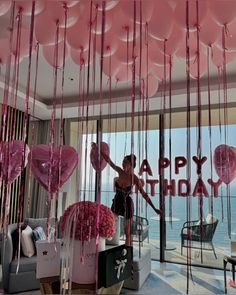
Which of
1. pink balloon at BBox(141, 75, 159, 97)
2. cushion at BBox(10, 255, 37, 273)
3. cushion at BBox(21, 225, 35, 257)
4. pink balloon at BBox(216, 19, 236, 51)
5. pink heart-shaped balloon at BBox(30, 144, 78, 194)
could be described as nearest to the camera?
pink heart-shaped balloon at BBox(30, 144, 78, 194)

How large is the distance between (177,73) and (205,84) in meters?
0.46

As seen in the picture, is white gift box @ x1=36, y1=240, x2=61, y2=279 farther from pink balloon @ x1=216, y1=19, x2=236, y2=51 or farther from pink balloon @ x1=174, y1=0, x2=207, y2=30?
pink balloon @ x1=216, y1=19, x2=236, y2=51

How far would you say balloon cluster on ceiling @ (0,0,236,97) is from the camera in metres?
1.17

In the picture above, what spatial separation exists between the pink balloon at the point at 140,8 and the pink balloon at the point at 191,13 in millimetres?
129

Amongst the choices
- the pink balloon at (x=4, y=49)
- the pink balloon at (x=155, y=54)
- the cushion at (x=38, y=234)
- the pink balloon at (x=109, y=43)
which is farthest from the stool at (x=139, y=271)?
the pink balloon at (x=4, y=49)

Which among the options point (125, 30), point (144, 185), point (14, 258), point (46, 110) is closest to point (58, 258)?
point (144, 185)

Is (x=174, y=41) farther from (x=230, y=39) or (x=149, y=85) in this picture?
(x=149, y=85)

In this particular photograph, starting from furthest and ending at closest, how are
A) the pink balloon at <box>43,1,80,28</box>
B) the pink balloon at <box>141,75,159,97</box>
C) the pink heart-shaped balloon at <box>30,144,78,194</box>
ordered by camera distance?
1. the pink balloon at <box>141,75,159,97</box>
2. the pink balloon at <box>43,1,80,28</box>
3. the pink heart-shaped balloon at <box>30,144,78,194</box>

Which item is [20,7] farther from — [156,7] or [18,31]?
[156,7]

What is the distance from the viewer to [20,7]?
1.19 m

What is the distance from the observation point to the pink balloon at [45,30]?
1258mm

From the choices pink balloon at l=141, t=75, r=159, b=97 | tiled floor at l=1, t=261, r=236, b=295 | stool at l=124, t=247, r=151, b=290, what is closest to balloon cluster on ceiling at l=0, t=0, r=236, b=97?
pink balloon at l=141, t=75, r=159, b=97

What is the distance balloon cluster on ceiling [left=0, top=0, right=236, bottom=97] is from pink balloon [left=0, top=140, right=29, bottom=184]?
1.78ft

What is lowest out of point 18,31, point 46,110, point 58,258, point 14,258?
point 14,258
